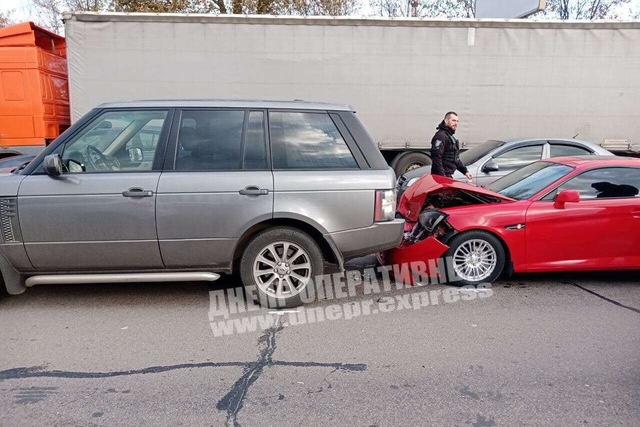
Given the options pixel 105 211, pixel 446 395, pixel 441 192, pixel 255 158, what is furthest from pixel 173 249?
pixel 441 192

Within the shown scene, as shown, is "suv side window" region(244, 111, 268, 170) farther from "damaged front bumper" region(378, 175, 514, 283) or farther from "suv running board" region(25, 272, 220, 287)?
"damaged front bumper" region(378, 175, 514, 283)

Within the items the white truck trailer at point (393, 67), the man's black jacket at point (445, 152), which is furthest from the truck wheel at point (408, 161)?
the man's black jacket at point (445, 152)

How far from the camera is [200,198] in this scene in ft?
12.6

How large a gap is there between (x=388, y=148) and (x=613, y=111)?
4868mm

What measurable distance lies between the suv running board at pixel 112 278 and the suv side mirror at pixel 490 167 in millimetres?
5080

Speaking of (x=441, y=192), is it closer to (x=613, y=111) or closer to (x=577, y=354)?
(x=577, y=354)

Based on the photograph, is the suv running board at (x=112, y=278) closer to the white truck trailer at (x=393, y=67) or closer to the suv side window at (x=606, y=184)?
the suv side window at (x=606, y=184)

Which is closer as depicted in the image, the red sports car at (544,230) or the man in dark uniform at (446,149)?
the red sports car at (544,230)

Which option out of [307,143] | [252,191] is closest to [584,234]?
[307,143]

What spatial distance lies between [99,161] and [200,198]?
3.33ft

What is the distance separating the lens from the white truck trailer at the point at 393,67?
357 inches

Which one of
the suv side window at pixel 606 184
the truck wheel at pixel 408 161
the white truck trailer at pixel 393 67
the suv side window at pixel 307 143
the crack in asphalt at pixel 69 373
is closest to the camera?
the crack in asphalt at pixel 69 373

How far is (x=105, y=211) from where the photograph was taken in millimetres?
3789

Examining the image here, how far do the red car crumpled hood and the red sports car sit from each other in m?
0.13
